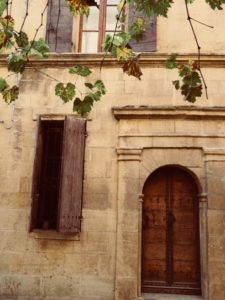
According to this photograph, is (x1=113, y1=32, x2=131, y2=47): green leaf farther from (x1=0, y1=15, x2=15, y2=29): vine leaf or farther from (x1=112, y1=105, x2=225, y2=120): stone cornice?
(x1=112, y1=105, x2=225, y2=120): stone cornice

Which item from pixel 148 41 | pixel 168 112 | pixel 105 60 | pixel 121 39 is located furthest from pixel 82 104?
pixel 148 41

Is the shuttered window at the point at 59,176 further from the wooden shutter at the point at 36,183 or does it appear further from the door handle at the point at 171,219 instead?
the door handle at the point at 171,219

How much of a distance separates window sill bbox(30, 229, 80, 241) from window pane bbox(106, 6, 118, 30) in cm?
398

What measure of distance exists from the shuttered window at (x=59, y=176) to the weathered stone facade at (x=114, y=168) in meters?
0.18

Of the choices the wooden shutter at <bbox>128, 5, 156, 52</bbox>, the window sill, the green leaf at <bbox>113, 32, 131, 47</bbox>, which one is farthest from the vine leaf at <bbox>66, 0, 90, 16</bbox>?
the window sill

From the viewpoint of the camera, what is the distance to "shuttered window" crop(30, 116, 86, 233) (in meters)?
6.19

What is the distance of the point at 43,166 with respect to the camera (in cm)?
671

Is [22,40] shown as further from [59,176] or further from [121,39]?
[59,176]

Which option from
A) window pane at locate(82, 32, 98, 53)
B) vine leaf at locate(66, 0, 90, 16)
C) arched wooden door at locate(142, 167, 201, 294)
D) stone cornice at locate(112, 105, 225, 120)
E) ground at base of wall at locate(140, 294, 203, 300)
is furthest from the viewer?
window pane at locate(82, 32, 98, 53)

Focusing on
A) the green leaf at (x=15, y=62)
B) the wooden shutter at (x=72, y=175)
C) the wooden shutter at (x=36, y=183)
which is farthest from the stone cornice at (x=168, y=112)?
the green leaf at (x=15, y=62)

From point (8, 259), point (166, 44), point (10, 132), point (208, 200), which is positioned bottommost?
point (8, 259)

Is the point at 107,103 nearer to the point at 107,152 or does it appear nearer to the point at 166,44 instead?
the point at 107,152

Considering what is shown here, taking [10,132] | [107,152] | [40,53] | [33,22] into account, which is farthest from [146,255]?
[33,22]

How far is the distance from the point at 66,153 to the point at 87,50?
2.23m
